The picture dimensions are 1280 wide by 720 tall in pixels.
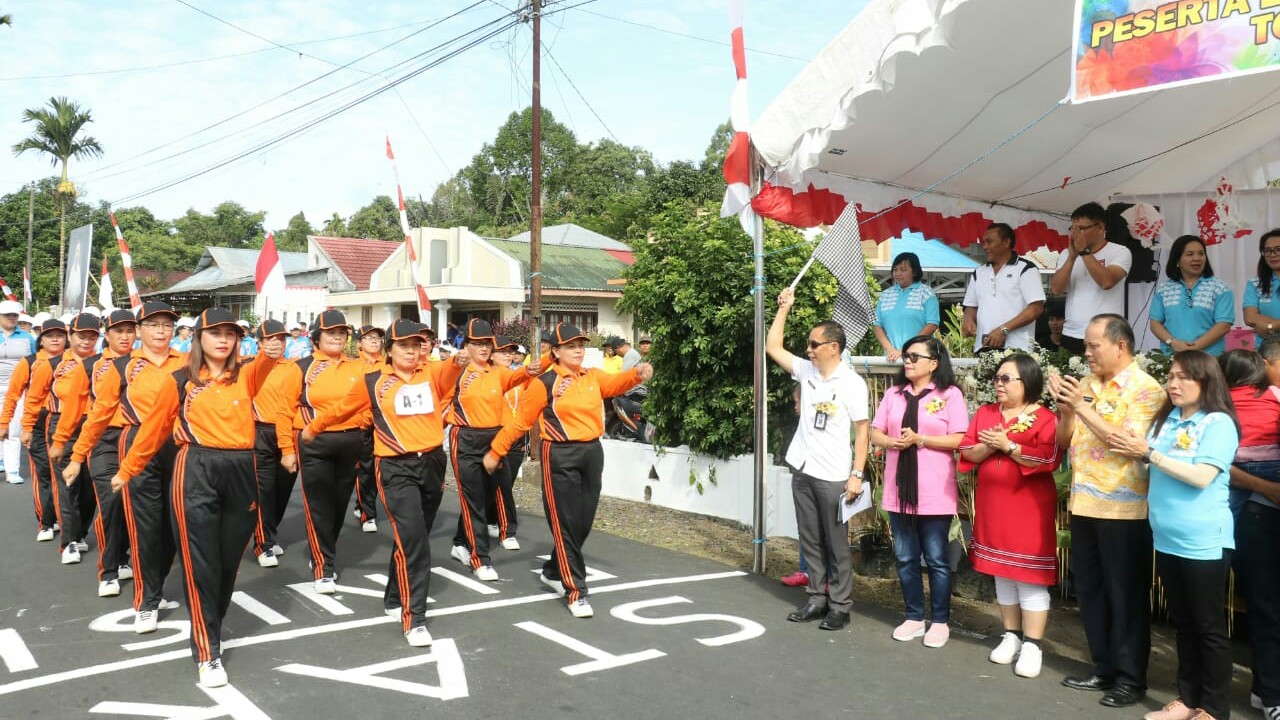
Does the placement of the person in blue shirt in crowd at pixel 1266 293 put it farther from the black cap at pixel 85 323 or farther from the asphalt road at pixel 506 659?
the black cap at pixel 85 323

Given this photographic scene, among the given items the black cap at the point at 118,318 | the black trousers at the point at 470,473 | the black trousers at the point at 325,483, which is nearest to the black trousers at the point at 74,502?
the black cap at the point at 118,318

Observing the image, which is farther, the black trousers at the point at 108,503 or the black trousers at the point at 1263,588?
the black trousers at the point at 108,503

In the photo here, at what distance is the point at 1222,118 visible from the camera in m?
6.79

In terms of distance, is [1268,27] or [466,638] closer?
[1268,27]

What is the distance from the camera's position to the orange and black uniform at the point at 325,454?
6672 mm

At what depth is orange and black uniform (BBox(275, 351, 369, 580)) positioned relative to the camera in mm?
6672

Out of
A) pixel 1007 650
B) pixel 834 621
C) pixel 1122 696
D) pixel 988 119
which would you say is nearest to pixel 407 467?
pixel 834 621

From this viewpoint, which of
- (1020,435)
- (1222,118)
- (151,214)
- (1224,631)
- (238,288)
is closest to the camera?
(1224,631)

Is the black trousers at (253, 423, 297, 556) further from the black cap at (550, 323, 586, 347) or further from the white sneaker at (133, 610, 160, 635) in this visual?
the black cap at (550, 323, 586, 347)

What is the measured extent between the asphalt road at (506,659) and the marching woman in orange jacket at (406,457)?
303 mm

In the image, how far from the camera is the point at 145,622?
18.1 feet

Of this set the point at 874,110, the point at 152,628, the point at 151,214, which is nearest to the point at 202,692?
the point at 152,628

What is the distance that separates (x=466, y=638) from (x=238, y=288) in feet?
105

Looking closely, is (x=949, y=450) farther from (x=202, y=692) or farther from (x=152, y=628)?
(x=152, y=628)
